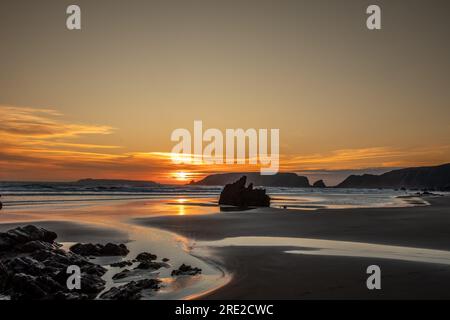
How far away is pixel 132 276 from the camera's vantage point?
11172mm

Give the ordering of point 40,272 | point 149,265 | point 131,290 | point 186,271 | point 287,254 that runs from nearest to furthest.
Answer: point 131,290 → point 40,272 → point 186,271 → point 149,265 → point 287,254

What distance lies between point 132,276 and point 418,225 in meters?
18.3

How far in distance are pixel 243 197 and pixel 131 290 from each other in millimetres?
34825

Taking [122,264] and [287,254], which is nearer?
[122,264]

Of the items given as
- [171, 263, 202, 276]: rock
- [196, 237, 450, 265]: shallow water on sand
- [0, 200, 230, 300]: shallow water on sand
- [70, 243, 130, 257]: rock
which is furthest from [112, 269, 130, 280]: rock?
[196, 237, 450, 265]: shallow water on sand

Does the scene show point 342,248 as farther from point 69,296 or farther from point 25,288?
point 25,288

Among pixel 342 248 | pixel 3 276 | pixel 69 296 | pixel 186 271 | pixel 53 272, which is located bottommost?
pixel 342 248

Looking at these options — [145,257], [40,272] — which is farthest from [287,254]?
[40,272]

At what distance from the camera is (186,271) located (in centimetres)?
1159

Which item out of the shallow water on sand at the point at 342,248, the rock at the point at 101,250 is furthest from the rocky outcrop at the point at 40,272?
the shallow water on sand at the point at 342,248

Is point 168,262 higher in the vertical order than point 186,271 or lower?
lower

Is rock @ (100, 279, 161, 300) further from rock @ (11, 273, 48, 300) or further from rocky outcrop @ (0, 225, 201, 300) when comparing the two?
rock @ (11, 273, 48, 300)

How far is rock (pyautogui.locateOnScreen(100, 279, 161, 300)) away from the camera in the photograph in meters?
8.97
